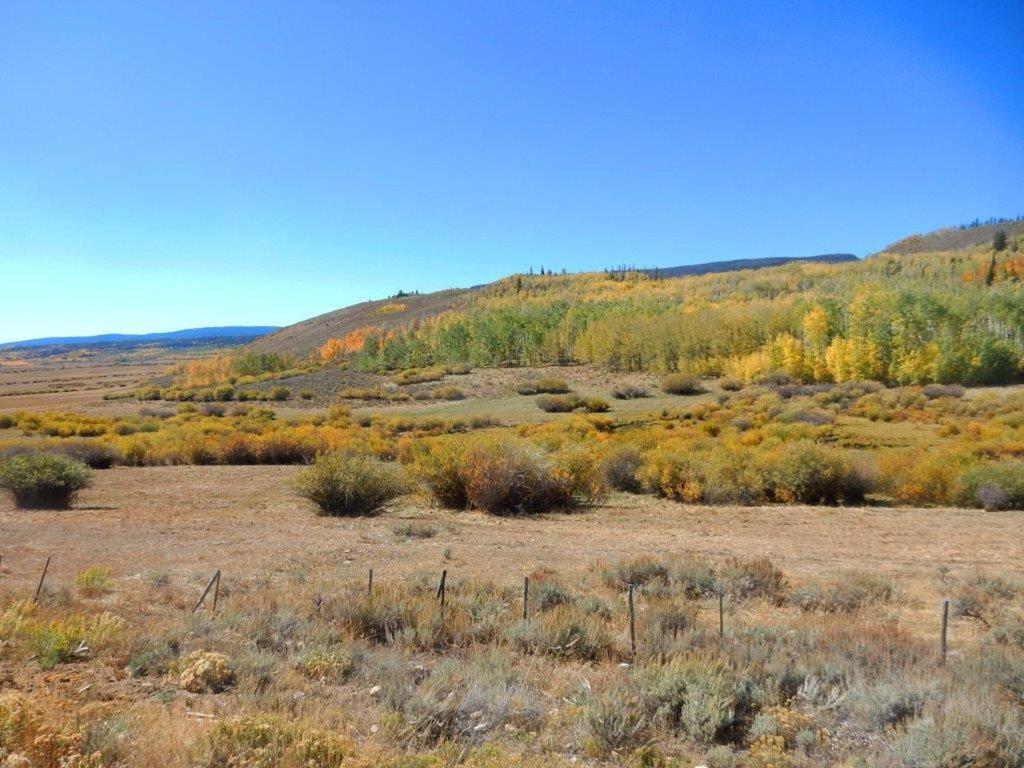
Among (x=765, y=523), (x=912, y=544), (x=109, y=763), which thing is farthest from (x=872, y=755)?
(x=765, y=523)

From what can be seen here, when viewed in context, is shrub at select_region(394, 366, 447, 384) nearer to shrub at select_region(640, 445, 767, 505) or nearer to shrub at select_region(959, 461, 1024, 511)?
shrub at select_region(640, 445, 767, 505)

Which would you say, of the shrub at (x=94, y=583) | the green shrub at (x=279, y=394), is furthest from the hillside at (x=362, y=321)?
the shrub at (x=94, y=583)

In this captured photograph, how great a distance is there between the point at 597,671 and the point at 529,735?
195 centimetres

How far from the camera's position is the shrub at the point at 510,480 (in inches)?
796

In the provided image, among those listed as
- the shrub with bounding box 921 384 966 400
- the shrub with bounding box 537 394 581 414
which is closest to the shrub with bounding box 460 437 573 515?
the shrub with bounding box 537 394 581 414

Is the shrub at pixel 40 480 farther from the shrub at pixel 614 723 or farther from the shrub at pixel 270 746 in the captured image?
the shrub at pixel 614 723

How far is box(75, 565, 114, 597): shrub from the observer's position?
9641mm

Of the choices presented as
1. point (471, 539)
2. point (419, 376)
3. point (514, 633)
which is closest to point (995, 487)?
point (471, 539)

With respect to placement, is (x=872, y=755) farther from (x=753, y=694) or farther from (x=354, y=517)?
(x=354, y=517)

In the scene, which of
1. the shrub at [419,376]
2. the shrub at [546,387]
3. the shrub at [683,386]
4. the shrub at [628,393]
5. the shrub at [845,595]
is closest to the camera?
the shrub at [845,595]

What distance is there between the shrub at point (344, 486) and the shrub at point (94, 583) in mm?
8708

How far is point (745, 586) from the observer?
11.1 metres

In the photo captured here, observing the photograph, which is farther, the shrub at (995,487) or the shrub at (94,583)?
the shrub at (995,487)

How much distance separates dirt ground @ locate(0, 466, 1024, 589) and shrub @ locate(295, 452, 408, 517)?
62 centimetres
